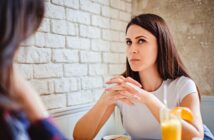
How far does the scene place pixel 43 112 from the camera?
0.41m

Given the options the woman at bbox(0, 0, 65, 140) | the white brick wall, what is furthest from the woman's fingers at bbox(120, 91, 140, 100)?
the woman at bbox(0, 0, 65, 140)

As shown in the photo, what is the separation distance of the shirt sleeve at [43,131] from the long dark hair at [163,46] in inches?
39.5

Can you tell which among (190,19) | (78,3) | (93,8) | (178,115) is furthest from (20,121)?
(190,19)

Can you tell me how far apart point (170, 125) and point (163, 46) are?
599mm

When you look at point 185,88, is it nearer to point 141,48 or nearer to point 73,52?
point 141,48

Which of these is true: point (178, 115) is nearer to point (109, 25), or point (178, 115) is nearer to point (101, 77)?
point (101, 77)

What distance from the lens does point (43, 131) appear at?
0.40 metres

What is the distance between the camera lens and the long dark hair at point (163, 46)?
1322mm

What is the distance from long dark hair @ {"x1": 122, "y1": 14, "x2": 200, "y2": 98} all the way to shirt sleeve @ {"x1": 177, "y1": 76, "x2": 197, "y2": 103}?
0.06 meters

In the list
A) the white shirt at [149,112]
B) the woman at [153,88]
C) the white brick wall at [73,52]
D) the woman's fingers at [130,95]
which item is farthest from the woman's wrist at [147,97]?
the white brick wall at [73,52]

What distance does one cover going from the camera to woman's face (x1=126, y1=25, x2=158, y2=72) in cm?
131

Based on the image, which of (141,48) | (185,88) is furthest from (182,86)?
(141,48)

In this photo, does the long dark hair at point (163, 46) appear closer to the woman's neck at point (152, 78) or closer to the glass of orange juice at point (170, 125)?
the woman's neck at point (152, 78)

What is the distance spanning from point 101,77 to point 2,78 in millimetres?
1376
